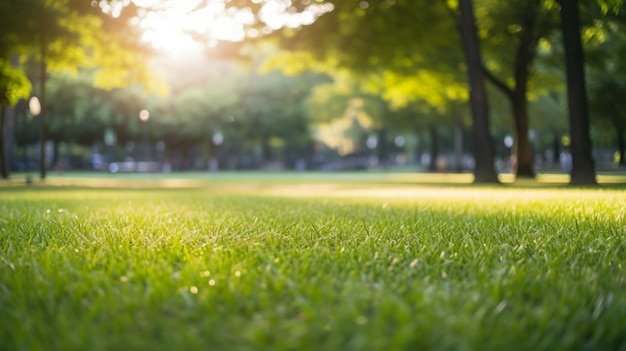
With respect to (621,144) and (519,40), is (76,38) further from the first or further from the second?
(621,144)

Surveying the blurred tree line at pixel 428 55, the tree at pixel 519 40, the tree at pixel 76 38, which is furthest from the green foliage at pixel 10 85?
the tree at pixel 519 40

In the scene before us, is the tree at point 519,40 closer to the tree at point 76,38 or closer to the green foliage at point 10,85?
the tree at point 76,38

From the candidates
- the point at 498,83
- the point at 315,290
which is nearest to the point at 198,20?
the point at 498,83

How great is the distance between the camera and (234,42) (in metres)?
21.6

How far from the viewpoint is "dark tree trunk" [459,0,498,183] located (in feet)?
63.1

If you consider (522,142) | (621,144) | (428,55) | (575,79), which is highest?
(428,55)

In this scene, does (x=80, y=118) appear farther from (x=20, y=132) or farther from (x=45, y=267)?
(x=45, y=267)

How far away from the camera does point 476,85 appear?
19406 millimetres

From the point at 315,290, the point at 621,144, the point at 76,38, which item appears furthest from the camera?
the point at 621,144

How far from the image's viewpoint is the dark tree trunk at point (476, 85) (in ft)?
63.1

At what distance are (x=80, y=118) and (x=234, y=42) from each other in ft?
112

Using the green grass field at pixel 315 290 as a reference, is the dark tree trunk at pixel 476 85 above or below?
above

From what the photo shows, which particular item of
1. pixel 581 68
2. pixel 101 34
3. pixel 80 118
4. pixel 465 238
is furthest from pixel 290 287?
pixel 80 118

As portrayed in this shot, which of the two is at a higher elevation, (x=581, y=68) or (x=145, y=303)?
(x=581, y=68)
